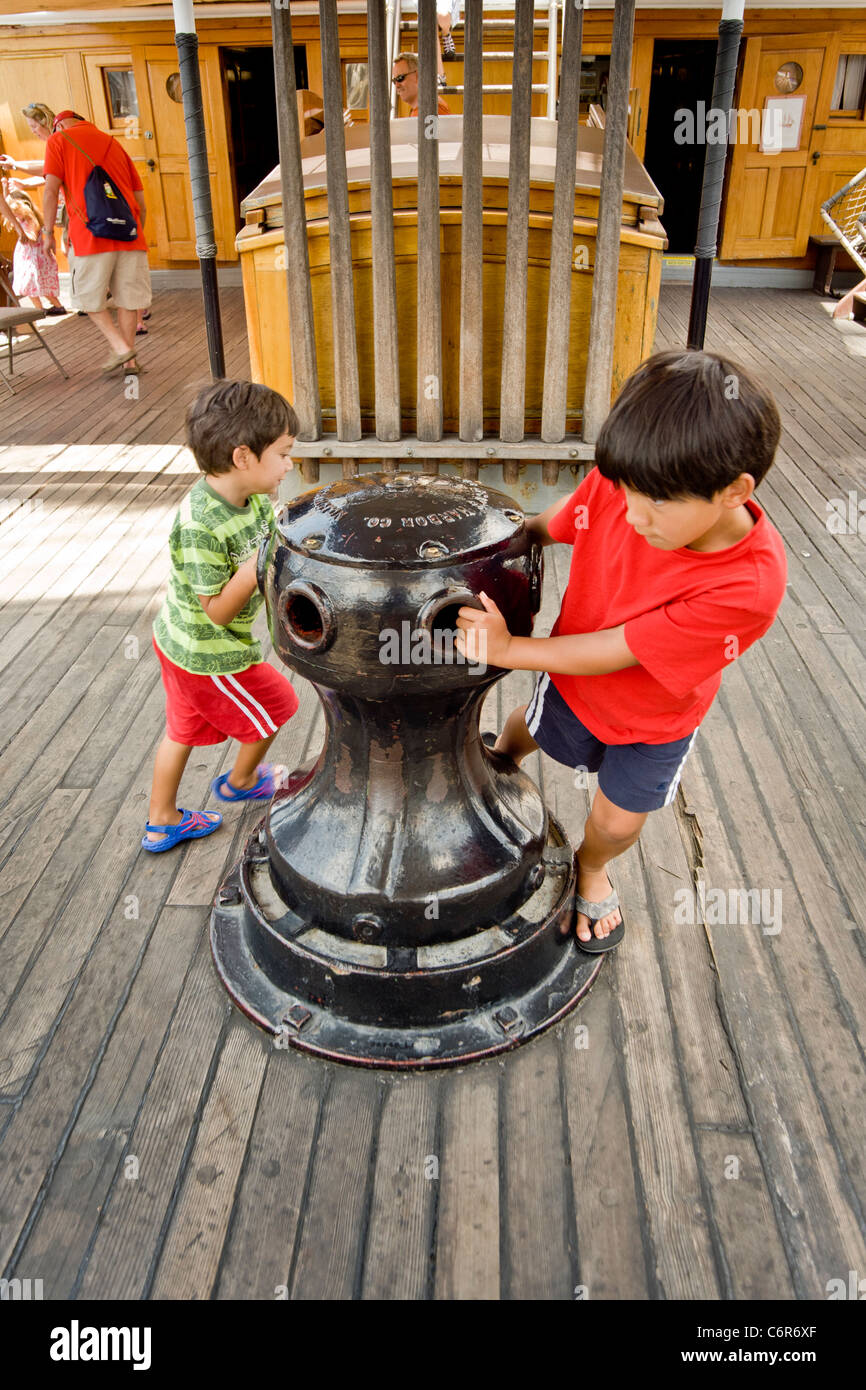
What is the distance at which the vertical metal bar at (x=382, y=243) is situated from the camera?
3.66m

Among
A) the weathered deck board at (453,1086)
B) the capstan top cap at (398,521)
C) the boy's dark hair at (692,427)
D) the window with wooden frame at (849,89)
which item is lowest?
the weathered deck board at (453,1086)

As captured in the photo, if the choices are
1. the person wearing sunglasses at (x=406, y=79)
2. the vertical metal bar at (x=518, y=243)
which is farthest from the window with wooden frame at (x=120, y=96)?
the vertical metal bar at (x=518, y=243)

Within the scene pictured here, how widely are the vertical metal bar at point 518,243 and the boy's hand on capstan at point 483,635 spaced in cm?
266

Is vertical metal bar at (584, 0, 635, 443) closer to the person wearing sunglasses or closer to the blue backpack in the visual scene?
the person wearing sunglasses

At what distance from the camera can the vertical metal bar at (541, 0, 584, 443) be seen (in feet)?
11.8

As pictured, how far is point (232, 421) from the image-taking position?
201 centimetres

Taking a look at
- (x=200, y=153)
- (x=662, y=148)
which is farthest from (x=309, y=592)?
(x=662, y=148)

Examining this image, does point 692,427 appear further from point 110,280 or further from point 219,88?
point 219,88

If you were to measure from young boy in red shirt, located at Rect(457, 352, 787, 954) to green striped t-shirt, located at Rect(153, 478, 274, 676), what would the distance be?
0.64 metres

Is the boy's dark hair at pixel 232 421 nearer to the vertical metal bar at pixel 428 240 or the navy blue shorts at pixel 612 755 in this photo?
the navy blue shorts at pixel 612 755

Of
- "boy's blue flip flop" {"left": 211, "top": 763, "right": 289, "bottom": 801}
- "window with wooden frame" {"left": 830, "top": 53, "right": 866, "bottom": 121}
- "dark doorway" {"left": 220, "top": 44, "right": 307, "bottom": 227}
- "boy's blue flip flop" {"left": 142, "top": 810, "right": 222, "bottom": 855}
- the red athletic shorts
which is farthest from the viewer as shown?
"dark doorway" {"left": 220, "top": 44, "right": 307, "bottom": 227}

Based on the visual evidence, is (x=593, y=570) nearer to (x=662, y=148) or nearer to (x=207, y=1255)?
(x=207, y=1255)

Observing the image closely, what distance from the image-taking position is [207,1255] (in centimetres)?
164

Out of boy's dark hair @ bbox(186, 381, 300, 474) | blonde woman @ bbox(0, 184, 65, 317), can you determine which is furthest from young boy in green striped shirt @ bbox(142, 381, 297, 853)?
blonde woman @ bbox(0, 184, 65, 317)
